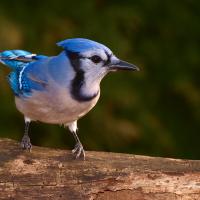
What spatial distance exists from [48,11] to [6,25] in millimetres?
385

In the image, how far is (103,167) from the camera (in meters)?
3.17

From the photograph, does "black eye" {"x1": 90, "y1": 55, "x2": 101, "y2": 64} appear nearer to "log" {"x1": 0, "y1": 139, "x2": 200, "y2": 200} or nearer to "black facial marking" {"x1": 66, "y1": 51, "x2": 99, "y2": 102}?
"black facial marking" {"x1": 66, "y1": 51, "x2": 99, "y2": 102}

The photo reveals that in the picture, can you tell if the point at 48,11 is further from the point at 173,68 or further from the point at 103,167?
the point at 103,167

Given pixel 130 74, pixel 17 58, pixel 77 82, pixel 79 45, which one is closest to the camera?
pixel 79 45

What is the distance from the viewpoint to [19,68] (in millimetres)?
3496

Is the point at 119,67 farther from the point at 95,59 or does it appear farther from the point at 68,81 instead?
the point at 68,81

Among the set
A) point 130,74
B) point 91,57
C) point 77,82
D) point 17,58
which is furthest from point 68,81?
point 130,74

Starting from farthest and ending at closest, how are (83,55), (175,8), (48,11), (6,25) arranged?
(175,8), (48,11), (6,25), (83,55)

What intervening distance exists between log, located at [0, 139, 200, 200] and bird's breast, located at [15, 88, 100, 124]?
0.48ft

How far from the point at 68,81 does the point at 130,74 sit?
1.29 m

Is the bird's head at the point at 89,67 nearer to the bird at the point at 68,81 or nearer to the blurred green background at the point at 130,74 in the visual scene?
the bird at the point at 68,81

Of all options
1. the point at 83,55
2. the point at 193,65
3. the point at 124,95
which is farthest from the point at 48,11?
the point at 83,55

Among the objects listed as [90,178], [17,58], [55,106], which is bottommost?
[90,178]

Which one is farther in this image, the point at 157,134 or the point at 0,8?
the point at 157,134
